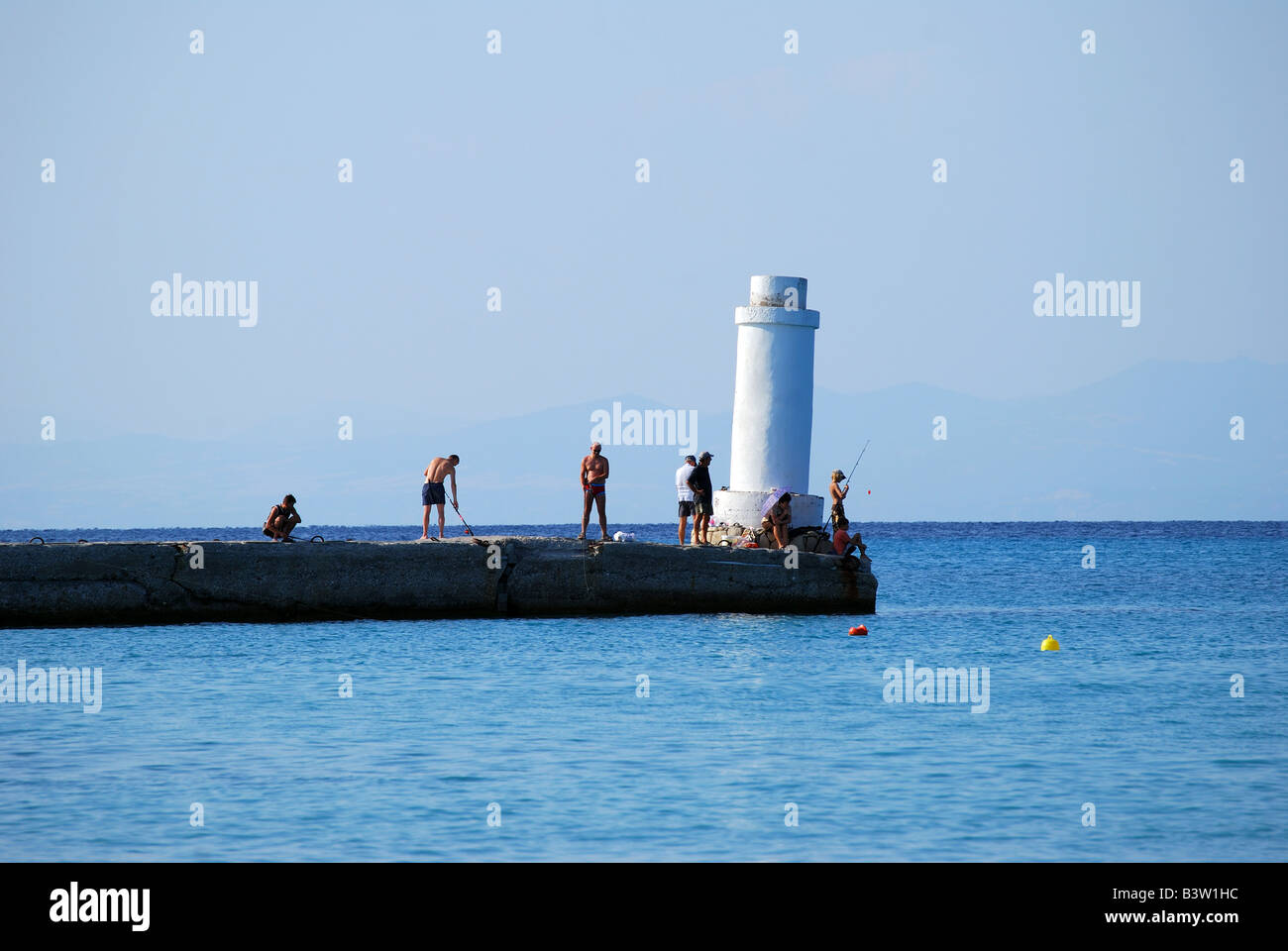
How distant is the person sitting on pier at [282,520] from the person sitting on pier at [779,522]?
7057 mm

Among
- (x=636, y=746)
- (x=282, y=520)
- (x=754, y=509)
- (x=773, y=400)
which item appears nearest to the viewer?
(x=636, y=746)

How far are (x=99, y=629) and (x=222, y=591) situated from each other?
6.11ft

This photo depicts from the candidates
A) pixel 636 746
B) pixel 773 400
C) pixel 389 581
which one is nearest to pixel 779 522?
pixel 773 400

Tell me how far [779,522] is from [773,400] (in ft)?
7.05

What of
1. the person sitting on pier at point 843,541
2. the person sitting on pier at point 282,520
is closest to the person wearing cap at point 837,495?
the person sitting on pier at point 843,541

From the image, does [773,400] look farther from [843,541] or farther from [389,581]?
[389,581]

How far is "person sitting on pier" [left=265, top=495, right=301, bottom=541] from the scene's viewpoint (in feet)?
67.8

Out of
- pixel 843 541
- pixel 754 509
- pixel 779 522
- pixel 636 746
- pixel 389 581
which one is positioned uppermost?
pixel 754 509

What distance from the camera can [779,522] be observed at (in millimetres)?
22000

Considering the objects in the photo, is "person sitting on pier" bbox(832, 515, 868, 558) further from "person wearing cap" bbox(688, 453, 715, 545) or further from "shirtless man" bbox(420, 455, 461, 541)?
"shirtless man" bbox(420, 455, 461, 541)

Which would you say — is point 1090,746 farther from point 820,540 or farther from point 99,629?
point 99,629

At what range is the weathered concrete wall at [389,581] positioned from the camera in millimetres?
19594
